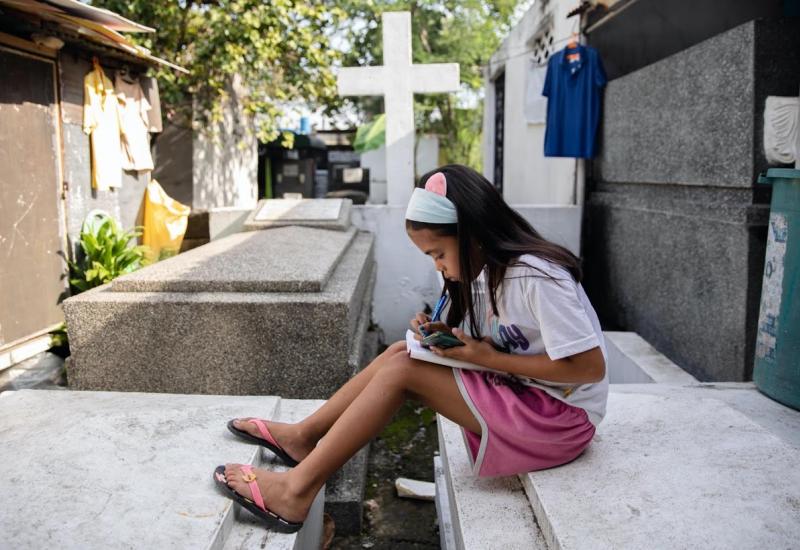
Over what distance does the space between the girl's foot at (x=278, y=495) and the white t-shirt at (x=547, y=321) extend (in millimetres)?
756

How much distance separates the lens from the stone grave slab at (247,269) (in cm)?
336

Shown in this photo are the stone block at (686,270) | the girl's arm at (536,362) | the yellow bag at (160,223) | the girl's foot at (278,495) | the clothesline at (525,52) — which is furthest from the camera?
the yellow bag at (160,223)

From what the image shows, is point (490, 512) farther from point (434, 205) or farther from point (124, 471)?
point (124, 471)

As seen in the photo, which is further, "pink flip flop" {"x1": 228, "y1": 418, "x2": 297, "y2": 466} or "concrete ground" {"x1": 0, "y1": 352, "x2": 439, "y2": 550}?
"concrete ground" {"x1": 0, "y1": 352, "x2": 439, "y2": 550}

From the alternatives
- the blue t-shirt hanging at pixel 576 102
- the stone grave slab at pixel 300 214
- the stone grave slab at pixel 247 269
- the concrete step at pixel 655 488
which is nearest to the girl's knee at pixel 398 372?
the concrete step at pixel 655 488

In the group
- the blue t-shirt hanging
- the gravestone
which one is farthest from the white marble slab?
the gravestone

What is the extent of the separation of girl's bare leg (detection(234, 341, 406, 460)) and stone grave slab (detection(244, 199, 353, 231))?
3.34 metres

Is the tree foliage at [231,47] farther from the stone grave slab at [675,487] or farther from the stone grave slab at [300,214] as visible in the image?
the stone grave slab at [675,487]

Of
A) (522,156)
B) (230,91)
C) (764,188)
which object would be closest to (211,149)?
(230,91)

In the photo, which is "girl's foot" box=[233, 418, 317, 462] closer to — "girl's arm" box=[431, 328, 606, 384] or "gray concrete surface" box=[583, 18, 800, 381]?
"girl's arm" box=[431, 328, 606, 384]

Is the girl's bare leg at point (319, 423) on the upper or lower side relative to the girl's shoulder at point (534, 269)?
lower

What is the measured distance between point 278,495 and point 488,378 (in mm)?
713

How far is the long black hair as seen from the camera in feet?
6.46

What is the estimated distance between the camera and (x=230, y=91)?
10.2 m
